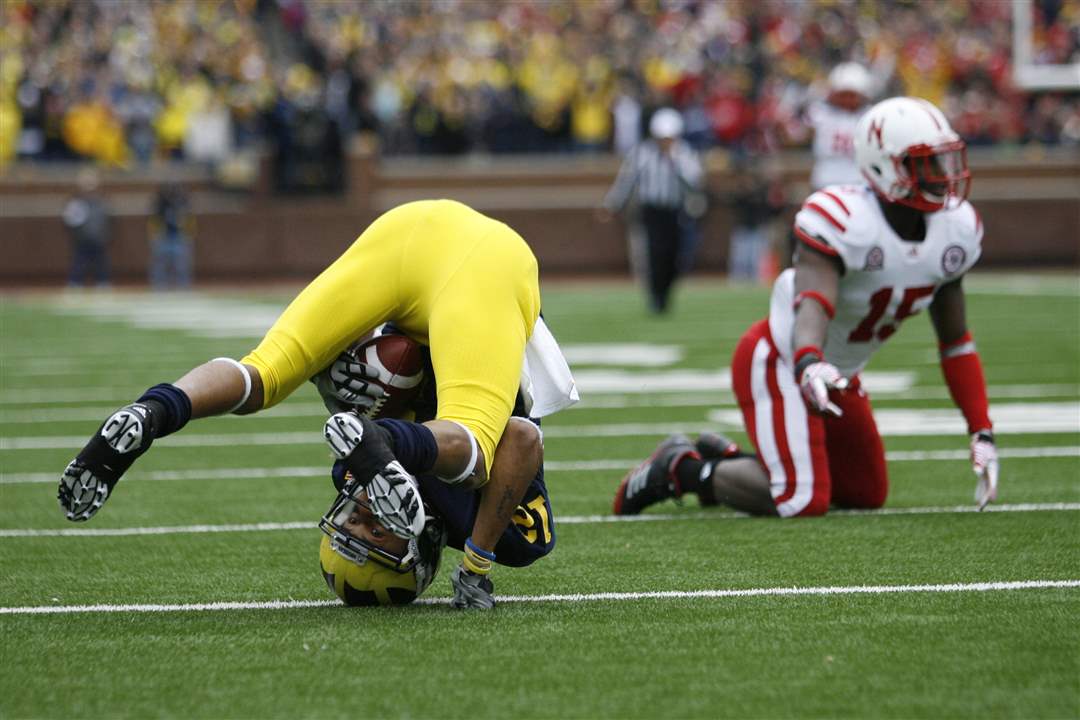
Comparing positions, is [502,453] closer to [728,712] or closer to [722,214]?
[728,712]

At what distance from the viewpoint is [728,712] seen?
3178 millimetres

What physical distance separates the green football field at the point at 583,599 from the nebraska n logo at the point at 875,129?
4.00ft

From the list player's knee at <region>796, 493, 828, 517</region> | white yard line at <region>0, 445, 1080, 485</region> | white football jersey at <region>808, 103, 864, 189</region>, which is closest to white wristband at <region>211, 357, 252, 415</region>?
player's knee at <region>796, 493, 828, 517</region>

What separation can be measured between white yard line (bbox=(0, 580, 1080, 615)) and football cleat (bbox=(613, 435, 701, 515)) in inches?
57.6

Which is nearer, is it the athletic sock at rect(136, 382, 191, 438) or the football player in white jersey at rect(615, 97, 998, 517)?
the athletic sock at rect(136, 382, 191, 438)

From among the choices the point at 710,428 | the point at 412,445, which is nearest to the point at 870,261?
the point at 412,445

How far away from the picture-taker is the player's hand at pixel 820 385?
484 centimetres

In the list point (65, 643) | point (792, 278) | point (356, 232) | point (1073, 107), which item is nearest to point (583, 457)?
point (792, 278)

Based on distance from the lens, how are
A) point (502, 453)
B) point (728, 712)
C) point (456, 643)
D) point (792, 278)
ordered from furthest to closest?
point (792, 278) → point (502, 453) → point (456, 643) → point (728, 712)

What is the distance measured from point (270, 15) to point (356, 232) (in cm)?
540

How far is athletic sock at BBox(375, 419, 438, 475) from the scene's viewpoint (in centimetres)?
375

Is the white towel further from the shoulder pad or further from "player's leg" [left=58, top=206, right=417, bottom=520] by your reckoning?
the shoulder pad

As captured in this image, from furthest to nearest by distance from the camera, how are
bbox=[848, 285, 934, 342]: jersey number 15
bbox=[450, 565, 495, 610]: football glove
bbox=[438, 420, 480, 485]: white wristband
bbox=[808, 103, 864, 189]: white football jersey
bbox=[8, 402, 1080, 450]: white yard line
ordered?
bbox=[808, 103, 864, 189]: white football jersey → bbox=[8, 402, 1080, 450]: white yard line → bbox=[848, 285, 934, 342]: jersey number 15 → bbox=[450, 565, 495, 610]: football glove → bbox=[438, 420, 480, 485]: white wristband

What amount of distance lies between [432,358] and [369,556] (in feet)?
1.65
